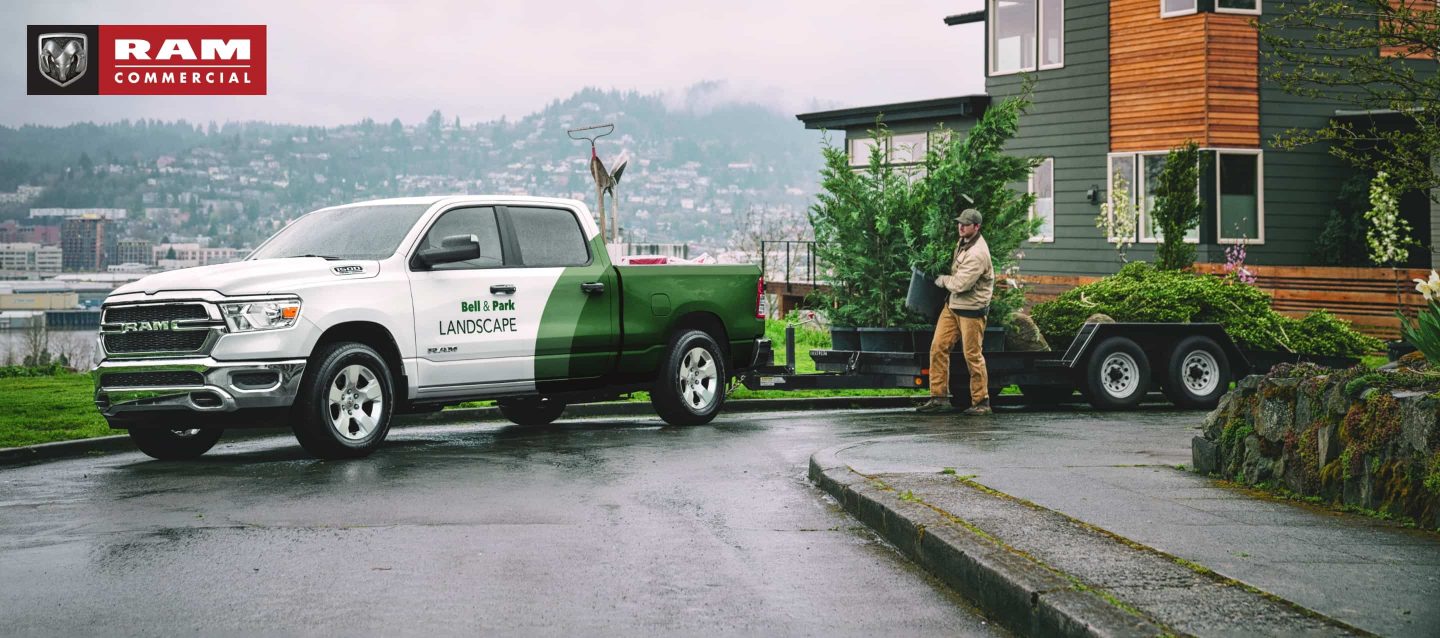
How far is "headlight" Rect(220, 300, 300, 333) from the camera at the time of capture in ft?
33.8

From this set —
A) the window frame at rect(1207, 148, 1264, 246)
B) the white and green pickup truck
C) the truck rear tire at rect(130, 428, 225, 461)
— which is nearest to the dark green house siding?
the window frame at rect(1207, 148, 1264, 246)

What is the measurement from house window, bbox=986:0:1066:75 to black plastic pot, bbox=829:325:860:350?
17.2 m

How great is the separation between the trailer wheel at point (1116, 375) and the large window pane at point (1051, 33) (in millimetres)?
16486

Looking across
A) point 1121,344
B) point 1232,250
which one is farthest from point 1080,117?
point 1121,344

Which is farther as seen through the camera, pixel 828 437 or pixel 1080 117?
pixel 1080 117

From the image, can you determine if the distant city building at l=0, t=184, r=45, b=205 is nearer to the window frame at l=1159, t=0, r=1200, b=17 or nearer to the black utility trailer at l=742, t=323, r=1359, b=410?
the window frame at l=1159, t=0, r=1200, b=17

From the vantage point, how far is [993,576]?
5.79m

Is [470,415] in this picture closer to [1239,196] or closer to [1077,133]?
[1239,196]

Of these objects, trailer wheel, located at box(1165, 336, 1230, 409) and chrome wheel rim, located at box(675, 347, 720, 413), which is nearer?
chrome wheel rim, located at box(675, 347, 720, 413)

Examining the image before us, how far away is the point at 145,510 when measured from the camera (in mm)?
8492

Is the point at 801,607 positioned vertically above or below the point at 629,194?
below

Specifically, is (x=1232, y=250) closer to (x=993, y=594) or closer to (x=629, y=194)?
(x=993, y=594)

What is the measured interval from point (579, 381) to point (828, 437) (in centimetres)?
216

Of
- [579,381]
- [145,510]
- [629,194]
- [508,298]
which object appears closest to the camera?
[145,510]
